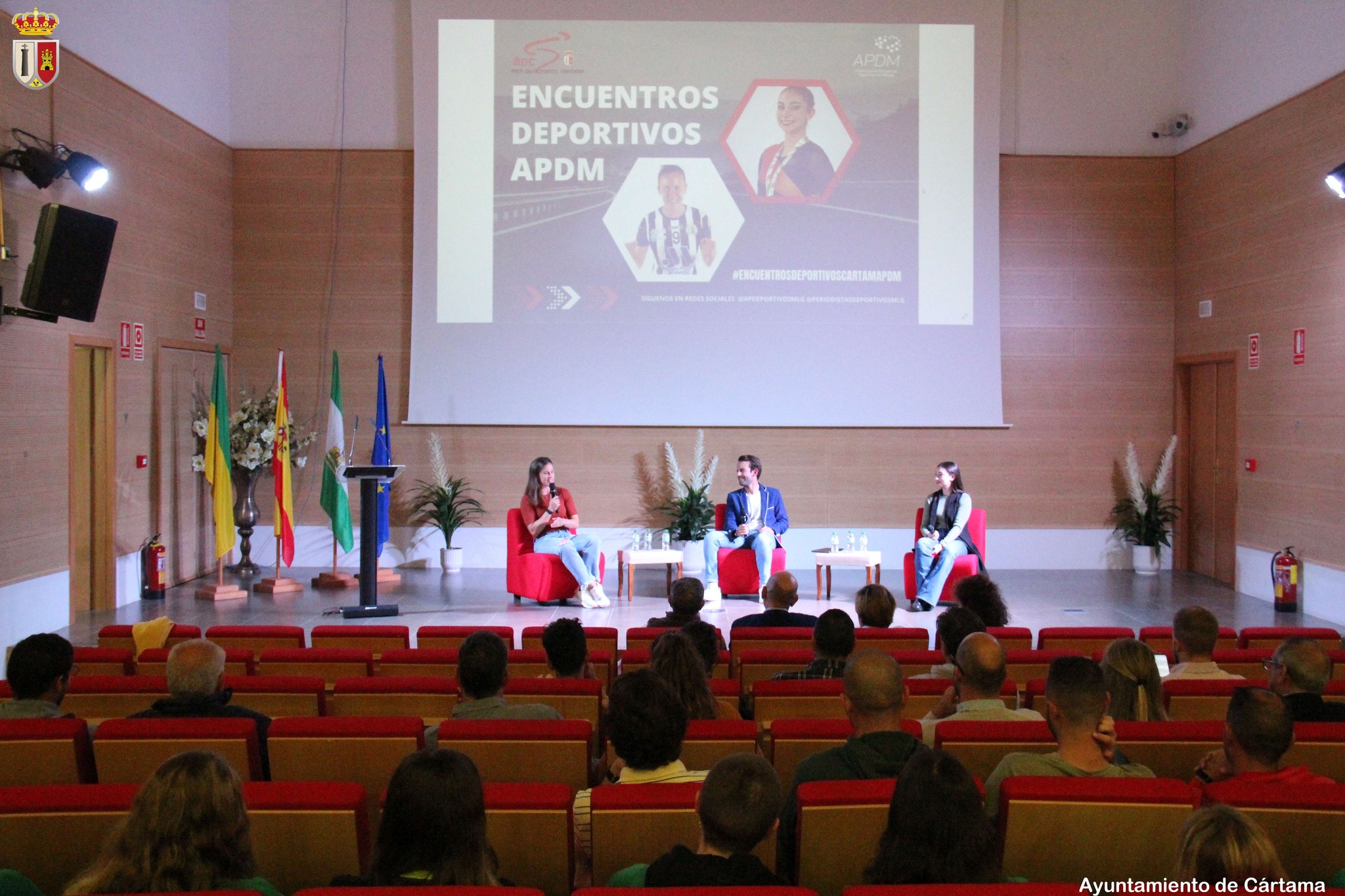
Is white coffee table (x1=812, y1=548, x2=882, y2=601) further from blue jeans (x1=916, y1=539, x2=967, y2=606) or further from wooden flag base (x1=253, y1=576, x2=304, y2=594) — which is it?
wooden flag base (x1=253, y1=576, x2=304, y2=594)

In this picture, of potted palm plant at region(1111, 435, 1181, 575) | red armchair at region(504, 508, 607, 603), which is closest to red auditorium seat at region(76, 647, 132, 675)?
red armchair at region(504, 508, 607, 603)

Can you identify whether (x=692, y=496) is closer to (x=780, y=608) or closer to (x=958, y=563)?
(x=958, y=563)

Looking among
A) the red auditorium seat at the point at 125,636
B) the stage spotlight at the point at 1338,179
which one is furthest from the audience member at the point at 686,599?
the stage spotlight at the point at 1338,179

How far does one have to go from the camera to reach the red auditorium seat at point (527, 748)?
2.59 meters

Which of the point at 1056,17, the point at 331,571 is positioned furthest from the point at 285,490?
the point at 1056,17

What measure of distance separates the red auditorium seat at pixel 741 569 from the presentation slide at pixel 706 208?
6.91 ft

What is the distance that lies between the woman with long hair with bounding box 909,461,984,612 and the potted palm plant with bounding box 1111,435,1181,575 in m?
2.61

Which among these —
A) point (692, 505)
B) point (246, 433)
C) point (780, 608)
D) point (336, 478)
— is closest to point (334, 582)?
point (336, 478)

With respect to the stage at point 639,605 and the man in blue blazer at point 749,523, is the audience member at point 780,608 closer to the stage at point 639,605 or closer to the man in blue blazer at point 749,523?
→ the stage at point 639,605

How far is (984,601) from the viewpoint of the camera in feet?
15.9

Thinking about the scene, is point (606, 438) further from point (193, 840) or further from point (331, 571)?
point (193, 840)

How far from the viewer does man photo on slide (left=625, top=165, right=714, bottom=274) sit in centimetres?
1015

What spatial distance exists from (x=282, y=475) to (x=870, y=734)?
765cm

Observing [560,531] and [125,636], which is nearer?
[125,636]
